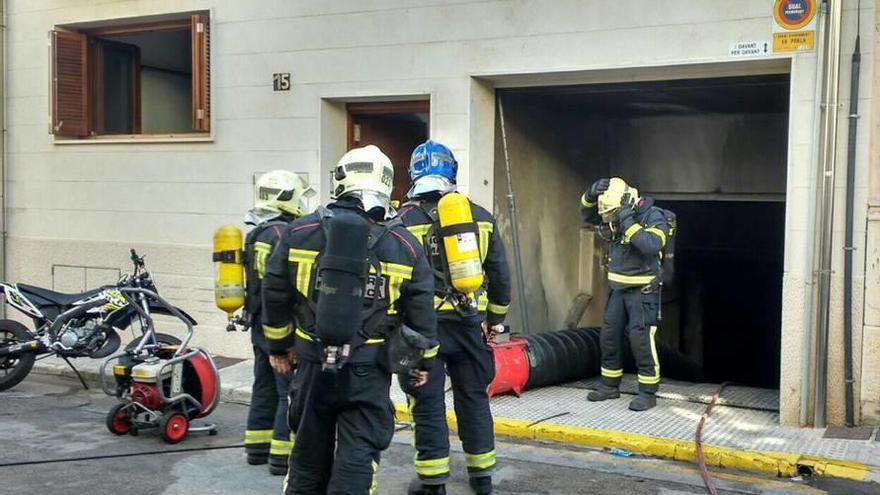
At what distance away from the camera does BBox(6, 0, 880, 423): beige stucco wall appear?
23.5 ft

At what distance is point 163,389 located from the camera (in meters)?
6.53

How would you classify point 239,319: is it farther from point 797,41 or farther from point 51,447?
point 797,41

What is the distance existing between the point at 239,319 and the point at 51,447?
1.74 metres

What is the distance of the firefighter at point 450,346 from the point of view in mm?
5168

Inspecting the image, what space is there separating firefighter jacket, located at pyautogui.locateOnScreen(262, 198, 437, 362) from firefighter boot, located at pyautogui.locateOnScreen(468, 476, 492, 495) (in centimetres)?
129

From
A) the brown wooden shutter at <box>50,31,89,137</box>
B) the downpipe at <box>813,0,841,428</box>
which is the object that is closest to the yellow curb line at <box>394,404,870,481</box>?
the downpipe at <box>813,0,841,428</box>

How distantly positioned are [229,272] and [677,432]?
3407 mm

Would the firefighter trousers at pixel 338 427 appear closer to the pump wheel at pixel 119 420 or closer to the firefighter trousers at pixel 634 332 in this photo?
the pump wheel at pixel 119 420

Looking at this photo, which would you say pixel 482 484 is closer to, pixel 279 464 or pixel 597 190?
pixel 279 464

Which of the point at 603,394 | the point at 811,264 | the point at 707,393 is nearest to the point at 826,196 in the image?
the point at 811,264

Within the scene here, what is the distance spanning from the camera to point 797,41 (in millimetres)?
6863

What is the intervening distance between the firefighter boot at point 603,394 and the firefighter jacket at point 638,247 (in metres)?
0.87

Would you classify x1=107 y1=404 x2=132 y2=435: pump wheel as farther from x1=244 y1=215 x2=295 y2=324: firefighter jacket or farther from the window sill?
the window sill

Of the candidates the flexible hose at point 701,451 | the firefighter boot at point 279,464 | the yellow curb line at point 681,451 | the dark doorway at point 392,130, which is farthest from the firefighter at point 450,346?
the dark doorway at point 392,130
